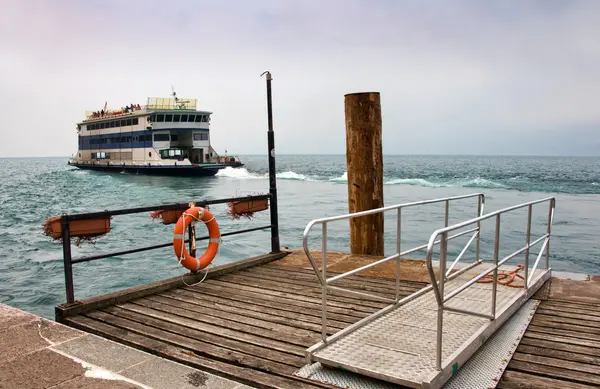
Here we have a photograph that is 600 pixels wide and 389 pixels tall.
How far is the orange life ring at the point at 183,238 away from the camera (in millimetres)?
5484

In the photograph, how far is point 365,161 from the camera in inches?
268

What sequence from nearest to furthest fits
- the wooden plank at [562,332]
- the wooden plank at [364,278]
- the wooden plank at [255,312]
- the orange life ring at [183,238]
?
the wooden plank at [562,332] → the wooden plank at [255,312] → the orange life ring at [183,238] → the wooden plank at [364,278]

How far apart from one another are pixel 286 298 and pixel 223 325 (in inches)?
38.4

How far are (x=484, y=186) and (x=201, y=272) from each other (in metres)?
37.1

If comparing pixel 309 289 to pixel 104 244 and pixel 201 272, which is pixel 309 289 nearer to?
pixel 201 272

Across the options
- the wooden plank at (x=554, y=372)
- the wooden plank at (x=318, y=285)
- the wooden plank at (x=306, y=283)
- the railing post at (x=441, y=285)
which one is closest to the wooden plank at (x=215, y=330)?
the railing post at (x=441, y=285)

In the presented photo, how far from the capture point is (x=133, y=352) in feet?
12.2

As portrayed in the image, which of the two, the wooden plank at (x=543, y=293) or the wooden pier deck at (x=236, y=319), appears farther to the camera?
the wooden plank at (x=543, y=293)

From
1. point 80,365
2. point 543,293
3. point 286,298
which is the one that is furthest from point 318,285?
point 80,365

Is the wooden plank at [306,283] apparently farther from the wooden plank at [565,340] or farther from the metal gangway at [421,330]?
the wooden plank at [565,340]

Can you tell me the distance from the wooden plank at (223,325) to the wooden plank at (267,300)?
1.75ft

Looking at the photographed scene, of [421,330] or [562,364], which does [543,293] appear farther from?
[421,330]

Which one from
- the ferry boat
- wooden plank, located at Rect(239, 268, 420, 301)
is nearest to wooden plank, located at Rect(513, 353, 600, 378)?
wooden plank, located at Rect(239, 268, 420, 301)

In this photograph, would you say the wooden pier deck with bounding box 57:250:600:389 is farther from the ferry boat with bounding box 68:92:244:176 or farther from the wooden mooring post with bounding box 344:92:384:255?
the ferry boat with bounding box 68:92:244:176
